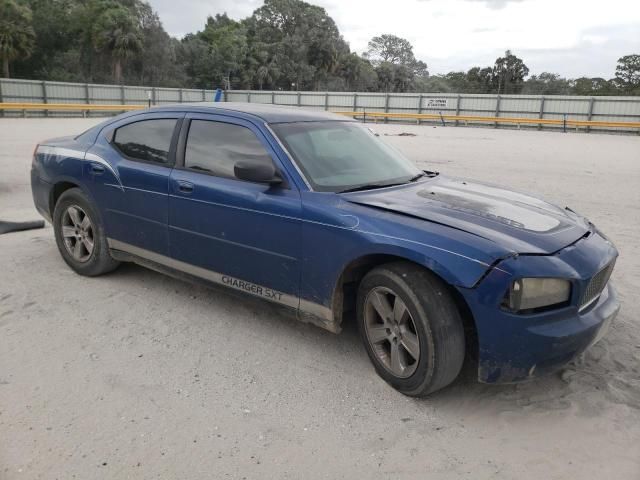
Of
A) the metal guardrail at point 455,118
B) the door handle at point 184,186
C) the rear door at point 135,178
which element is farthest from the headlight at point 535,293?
the metal guardrail at point 455,118

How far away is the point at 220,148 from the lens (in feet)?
13.2

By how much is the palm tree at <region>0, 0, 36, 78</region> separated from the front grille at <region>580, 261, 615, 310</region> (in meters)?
53.9

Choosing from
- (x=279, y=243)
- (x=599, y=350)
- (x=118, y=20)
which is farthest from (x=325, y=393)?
(x=118, y=20)

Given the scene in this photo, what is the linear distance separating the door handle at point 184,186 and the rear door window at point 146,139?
1.03 ft

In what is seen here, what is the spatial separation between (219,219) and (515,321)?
6.87 ft

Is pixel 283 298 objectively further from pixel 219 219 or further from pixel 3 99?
pixel 3 99

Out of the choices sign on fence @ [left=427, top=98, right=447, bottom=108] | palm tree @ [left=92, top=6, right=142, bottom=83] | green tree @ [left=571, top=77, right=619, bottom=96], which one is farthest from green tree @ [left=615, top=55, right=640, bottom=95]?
palm tree @ [left=92, top=6, right=142, bottom=83]

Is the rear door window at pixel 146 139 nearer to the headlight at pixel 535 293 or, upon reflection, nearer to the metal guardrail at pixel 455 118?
the headlight at pixel 535 293

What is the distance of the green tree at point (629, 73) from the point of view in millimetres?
57188

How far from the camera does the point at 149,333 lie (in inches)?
157

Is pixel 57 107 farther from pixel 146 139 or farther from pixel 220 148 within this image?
pixel 220 148

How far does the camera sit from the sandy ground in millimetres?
2660

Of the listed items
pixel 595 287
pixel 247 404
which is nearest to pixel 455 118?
pixel 595 287

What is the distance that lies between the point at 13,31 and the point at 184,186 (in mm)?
52093
